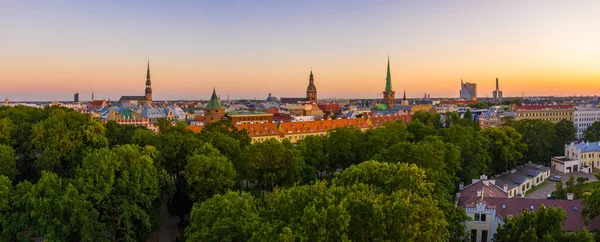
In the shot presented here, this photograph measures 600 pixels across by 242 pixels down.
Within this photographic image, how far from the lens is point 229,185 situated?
120 ft

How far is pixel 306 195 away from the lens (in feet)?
73.5

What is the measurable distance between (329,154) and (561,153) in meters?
42.6

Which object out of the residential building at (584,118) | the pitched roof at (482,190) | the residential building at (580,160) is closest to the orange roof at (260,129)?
the residential building at (580,160)

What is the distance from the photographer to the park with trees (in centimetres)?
2155

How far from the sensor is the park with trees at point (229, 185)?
21.5 meters

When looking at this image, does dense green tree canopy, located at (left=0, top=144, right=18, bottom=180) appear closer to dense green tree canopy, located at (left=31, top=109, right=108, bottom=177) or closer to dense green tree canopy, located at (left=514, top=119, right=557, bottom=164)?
dense green tree canopy, located at (left=31, top=109, right=108, bottom=177)

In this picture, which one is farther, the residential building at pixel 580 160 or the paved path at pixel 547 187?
the residential building at pixel 580 160

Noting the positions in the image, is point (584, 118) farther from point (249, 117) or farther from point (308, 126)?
point (249, 117)

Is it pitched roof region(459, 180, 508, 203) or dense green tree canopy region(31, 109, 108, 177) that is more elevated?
dense green tree canopy region(31, 109, 108, 177)

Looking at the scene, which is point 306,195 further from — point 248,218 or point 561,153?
point 561,153

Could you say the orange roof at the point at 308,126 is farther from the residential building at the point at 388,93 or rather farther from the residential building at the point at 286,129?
the residential building at the point at 388,93

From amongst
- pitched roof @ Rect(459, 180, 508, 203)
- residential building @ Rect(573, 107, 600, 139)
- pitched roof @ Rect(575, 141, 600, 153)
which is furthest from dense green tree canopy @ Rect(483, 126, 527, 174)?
residential building @ Rect(573, 107, 600, 139)

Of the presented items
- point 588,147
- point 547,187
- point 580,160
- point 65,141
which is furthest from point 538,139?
point 65,141

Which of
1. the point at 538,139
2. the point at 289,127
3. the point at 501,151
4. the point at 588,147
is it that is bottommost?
the point at 588,147
